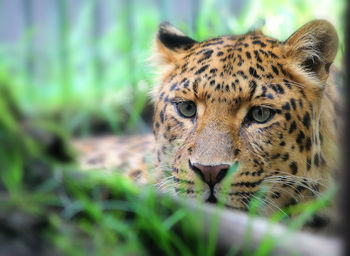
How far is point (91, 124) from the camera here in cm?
606

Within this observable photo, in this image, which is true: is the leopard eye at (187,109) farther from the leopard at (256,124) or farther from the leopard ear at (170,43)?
the leopard ear at (170,43)

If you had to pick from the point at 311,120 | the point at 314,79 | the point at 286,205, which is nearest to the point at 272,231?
the point at 286,205

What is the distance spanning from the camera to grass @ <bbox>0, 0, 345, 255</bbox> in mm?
3279

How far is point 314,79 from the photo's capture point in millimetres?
2939

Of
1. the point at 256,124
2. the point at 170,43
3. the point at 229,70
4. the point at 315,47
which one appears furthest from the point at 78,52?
the point at 315,47

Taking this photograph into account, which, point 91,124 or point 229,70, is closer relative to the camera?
point 229,70

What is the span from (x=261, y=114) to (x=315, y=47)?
0.56 metres

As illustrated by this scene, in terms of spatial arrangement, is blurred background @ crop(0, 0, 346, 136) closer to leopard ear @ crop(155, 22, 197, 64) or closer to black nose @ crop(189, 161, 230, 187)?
leopard ear @ crop(155, 22, 197, 64)

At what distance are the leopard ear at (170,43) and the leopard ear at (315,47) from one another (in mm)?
765

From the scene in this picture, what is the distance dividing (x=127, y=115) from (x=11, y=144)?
1616 millimetres

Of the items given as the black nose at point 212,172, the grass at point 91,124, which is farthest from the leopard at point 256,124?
the grass at point 91,124

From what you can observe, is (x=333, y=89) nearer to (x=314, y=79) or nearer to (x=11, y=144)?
(x=314, y=79)

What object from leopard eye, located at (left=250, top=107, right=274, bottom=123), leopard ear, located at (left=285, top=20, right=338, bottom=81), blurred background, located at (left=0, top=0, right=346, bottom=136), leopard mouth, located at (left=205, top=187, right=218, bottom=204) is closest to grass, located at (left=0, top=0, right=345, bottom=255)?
blurred background, located at (left=0, top=0, right=346, bottom=136)

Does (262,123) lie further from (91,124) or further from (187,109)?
(91,124)
